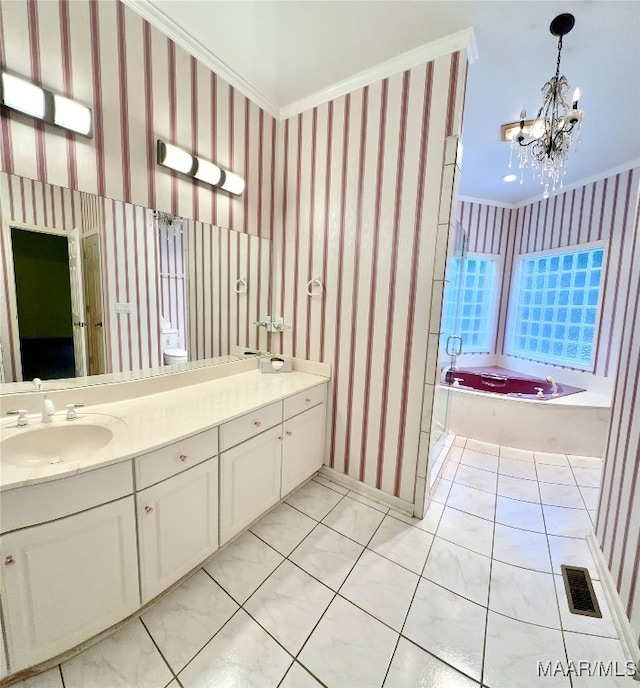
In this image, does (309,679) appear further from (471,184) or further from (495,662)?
(471,184)

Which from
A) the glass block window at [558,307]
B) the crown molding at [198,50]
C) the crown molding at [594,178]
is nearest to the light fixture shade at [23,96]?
the crown molding at [198,50]

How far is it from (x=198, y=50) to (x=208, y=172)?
0.64m

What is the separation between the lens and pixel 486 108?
7.16 feet

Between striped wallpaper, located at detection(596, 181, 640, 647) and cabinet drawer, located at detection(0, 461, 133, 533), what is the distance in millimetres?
2051

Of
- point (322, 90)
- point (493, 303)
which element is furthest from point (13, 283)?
point (493, 303)

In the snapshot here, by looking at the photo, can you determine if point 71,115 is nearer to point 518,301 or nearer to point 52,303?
point 52,303

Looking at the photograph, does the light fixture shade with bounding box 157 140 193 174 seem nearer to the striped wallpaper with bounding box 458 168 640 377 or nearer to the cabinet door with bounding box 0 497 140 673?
the cabinet door with bounding box 0 497 140 673

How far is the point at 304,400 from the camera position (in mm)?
2010

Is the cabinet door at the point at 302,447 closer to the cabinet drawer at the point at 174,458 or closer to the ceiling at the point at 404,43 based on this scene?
the cabinet drawer at the point at 174,458

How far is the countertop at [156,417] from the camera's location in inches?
37.8

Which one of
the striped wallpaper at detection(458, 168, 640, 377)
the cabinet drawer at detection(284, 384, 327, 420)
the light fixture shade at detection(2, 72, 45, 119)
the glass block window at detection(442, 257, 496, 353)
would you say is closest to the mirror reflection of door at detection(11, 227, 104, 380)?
the light fixture shade at detection(2, 72, 45, 119)

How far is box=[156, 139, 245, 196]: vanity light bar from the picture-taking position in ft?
5.35

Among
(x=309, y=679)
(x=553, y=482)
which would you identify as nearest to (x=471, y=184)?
(x=553, y=482)

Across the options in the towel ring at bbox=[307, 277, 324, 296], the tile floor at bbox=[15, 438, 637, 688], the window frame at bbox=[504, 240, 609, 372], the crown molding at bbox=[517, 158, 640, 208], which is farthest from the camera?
the window frame at bbox=[504, 240, 609, 372]
